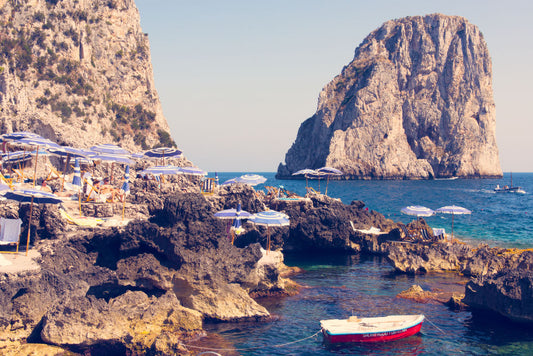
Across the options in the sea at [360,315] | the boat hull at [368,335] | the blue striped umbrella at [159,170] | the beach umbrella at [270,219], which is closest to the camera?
the sea at [360,315]

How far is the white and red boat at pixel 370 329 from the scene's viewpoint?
14.1 meters

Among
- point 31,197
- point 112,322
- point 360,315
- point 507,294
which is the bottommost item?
point 360,315

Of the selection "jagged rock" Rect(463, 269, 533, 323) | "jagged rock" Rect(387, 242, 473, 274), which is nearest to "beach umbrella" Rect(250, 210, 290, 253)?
"jagged rock" Rect(387, 242, 473, 274)

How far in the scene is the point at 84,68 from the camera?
71.8 meters

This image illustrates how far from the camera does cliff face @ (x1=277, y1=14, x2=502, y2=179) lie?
14788 cm

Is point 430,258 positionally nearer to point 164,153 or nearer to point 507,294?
point 507,294

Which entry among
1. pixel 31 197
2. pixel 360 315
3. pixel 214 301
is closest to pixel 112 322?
pixel 214 301

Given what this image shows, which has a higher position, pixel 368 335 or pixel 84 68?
pixel 84 68

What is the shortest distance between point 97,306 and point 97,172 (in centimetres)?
2099

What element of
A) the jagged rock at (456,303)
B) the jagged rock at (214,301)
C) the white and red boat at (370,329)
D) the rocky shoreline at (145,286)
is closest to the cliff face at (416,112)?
the jagged rock at (456,303)

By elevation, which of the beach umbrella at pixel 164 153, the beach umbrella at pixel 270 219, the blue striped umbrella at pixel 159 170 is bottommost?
the beach umbrella at pixel 270 219

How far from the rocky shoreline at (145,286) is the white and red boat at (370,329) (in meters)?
2.78

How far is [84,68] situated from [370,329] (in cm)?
6967

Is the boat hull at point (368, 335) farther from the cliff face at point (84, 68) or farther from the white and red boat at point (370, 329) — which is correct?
the cliff face at point (84, 68)
